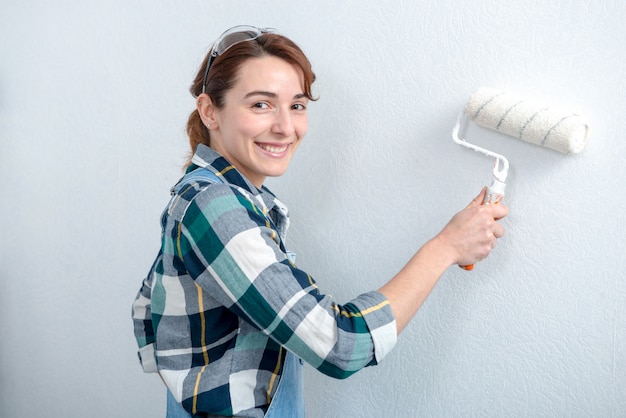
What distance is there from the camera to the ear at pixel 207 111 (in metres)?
0.96

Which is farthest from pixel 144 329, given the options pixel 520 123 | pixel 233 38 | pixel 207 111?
pixel 520 123

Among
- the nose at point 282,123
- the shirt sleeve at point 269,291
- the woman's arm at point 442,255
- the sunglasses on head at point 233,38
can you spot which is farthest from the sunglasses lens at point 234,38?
the woman's arm at point 442,255

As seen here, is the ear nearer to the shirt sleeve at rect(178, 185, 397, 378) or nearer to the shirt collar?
the shirt collar

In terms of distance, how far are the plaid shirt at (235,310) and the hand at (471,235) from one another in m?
0.14

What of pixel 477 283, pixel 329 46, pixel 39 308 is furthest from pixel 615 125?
pixel 39 308

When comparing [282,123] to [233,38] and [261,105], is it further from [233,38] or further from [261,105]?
[233,38]

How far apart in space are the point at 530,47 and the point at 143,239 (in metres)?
0.89

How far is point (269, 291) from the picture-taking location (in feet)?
2.52

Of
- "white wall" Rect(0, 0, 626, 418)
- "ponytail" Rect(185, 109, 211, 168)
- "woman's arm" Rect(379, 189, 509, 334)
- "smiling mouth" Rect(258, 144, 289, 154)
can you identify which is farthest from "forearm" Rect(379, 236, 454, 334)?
"ponytail" Rect(185, 109, 211, 168)

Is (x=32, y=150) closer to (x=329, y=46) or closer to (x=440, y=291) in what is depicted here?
(x=329, y=46)

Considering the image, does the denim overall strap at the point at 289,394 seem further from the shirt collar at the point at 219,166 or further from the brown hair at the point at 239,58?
the brown hair at the point at 239,58

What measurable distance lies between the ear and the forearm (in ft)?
1.15

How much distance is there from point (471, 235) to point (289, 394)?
13.9 inches

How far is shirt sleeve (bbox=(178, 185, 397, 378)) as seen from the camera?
771mm
